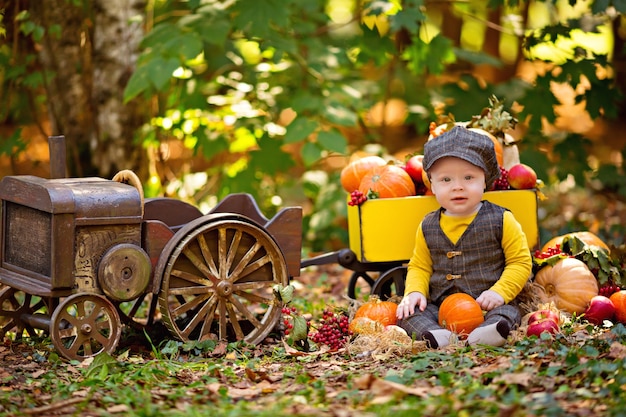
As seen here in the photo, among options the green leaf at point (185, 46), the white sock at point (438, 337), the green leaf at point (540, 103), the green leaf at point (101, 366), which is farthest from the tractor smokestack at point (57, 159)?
the green leaf at point (540, 103)

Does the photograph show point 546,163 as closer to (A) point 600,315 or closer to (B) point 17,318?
(A) point 600,315

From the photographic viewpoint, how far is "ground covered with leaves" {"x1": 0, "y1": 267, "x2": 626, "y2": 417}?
3.03 m

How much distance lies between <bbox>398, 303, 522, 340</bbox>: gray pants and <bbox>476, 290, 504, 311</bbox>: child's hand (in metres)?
0.02

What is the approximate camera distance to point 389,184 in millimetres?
4738

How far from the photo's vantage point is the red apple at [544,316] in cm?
419

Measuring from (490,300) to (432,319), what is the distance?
32 cm

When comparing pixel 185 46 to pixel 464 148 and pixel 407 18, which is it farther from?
pixel 464 148

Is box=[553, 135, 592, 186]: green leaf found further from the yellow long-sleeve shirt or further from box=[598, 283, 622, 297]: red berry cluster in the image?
the yellow long-sleeve shirt

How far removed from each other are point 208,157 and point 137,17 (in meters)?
1.31

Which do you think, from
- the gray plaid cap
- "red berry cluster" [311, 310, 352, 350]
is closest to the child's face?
the gray plaid cap

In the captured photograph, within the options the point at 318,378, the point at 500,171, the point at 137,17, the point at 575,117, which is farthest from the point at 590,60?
the point at 575,117

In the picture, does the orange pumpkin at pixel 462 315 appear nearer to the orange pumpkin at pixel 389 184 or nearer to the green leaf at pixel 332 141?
the orange pumpkin at pixel 389 184

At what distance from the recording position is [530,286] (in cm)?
462

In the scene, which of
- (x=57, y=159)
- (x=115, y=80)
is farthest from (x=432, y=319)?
(x=115, y=80)
